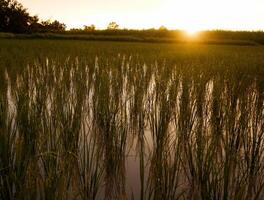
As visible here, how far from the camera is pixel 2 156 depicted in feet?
5.37

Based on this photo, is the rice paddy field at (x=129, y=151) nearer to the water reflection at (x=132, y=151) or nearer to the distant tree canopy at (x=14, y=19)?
the water reflection at (x=132, y=151)

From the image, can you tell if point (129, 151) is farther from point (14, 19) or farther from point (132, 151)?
point (14, 19)

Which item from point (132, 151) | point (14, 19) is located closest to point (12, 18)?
point (14, 19)

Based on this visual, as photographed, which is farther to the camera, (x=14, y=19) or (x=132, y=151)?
(x=14, y=19)

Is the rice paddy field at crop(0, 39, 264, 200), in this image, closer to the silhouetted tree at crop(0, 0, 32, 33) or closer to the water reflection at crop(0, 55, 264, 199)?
the water reflection at crop(0, 55, 264, 199)

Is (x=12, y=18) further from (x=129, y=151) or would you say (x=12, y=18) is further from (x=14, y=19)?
(x=129, y=151)

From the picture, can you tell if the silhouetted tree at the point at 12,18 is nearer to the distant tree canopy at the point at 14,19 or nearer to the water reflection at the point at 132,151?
the distant tree canopy at the point at 14,19

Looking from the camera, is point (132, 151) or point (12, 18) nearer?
point (132, 151)

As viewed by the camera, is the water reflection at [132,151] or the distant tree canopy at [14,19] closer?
the water reflection at [132,151]

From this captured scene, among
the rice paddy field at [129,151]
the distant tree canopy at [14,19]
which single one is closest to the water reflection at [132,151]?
the rice paddy field at [129,151]

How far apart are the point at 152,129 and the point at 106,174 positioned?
76cm

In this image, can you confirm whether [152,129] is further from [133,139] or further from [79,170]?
[79,170]

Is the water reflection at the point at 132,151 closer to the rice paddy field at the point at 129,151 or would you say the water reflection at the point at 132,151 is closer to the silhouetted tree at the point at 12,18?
the rice paddy field at the point at 129,151

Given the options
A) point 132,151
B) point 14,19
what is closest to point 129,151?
point 132,151
